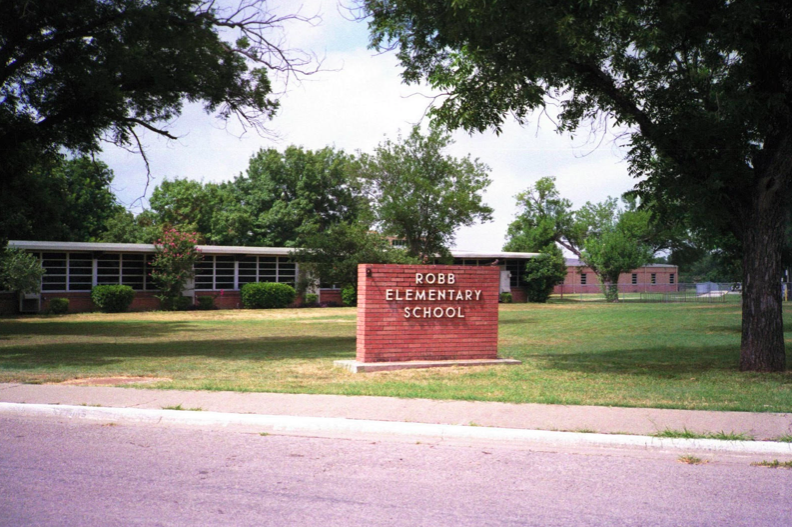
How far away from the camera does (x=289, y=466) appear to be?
6.45 m

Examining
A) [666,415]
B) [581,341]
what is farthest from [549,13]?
[581,341]

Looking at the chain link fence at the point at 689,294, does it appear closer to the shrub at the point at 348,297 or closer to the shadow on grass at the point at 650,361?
the shrub at the point at 348,297

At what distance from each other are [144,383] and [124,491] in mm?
5749

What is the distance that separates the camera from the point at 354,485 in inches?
228

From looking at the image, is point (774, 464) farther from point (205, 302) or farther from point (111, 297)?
point (205, 302)

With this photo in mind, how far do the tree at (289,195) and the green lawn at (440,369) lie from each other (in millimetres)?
34599

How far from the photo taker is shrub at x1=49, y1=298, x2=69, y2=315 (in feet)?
116

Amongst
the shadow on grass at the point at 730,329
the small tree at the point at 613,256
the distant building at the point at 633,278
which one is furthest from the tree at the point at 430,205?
the distant building at the point at 633,278

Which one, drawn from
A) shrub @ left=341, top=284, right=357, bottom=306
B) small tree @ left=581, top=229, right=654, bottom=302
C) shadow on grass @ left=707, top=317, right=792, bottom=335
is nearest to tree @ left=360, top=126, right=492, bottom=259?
shrub @ left=341, top=284, right=357, bottom=306

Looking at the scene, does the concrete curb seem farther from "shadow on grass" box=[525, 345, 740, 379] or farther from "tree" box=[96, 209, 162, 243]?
"tree" box=[96, 209, 162, 243]

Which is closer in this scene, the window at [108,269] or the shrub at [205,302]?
the window at [108,269]

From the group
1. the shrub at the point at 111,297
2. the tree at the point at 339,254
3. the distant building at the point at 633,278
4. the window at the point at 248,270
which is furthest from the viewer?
the distant building at the point at 633,278

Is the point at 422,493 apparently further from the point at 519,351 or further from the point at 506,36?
the point at 519,351

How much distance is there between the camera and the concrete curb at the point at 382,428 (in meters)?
7.05
